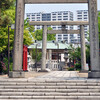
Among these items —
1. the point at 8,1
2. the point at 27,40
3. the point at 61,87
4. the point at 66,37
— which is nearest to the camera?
the point at 61,87

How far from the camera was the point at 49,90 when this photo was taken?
9188 millimetres

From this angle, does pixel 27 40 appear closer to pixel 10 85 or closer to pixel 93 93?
pixel 10 85

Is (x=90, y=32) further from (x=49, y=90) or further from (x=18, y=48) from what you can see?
(x=49, y=90)

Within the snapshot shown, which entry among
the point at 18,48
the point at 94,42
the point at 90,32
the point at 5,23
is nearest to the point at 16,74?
the point at 18,48

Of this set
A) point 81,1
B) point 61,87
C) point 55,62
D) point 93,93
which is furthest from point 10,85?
point 55,62

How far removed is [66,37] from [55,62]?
101822 mm

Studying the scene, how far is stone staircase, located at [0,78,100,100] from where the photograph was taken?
28.1 feet

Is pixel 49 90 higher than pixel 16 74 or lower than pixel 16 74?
lower

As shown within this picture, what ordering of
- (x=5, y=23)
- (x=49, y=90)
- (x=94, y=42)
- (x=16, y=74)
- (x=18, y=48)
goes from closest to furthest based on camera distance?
(x=49, y=90) < (x=94, y=42) < (x=16, y=74) < (x=18, y=48) < (x=5, y=23)

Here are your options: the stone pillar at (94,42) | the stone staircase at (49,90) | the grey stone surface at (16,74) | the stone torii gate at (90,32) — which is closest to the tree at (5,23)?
the stone torii gate at (90,32)

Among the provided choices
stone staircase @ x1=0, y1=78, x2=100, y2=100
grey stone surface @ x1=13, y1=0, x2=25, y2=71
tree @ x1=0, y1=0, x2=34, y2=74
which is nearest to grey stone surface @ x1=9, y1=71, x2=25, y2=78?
grey stone surface @ x1=13, y1=0, x2=25, y2=71

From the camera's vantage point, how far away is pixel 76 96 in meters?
8.48

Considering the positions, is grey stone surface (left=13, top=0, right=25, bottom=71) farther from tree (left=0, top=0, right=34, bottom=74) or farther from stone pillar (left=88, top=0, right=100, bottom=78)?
tree (left=0, top=0, right=34, bottom=74)

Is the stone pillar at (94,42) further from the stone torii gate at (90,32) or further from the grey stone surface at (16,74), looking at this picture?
the grey stone surface at (16,74)
